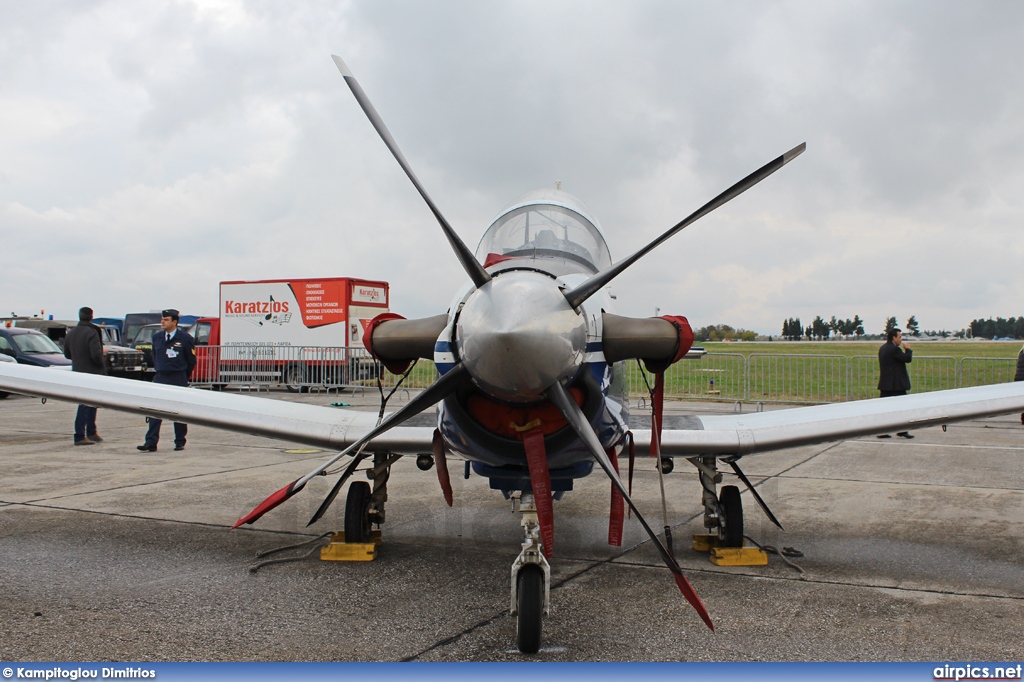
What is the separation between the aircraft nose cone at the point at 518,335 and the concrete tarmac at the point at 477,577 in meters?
1.34

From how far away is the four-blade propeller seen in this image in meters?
2.91

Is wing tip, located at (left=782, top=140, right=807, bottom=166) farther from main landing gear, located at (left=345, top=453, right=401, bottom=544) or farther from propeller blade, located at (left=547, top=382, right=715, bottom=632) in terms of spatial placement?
main landing gear, located at (left=345, top=453, right=401, bottom=544)

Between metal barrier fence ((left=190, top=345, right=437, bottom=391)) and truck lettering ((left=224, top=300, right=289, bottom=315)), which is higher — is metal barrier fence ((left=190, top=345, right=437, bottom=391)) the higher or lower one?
the lower one

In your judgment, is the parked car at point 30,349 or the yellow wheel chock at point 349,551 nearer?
the yellow wheel chock at point 349,551

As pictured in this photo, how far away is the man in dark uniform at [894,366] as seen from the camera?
12039 millimetres

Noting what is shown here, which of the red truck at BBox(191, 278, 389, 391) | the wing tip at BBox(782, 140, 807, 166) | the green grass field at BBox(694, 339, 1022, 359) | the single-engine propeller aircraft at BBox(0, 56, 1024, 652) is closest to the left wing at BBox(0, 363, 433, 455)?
the single-engine propeller aircraft at BBox(0, 56, 1024, 652)

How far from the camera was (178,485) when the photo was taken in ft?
25.7

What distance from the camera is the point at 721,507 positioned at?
5379mm

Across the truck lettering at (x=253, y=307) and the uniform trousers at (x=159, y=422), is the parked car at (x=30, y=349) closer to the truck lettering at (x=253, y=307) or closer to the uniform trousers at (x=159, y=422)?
the truck lettering at (x=253, y=307)

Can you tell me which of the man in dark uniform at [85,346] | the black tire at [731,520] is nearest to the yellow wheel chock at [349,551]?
the black tire at [731,520]

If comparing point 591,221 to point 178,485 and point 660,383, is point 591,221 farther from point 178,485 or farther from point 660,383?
point 178,485

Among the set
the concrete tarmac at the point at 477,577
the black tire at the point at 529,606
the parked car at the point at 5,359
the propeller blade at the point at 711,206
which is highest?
the propeller blade at the point at 711,206

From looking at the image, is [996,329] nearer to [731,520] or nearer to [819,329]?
[819,329]

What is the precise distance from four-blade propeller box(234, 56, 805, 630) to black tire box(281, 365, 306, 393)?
18.0 meters
